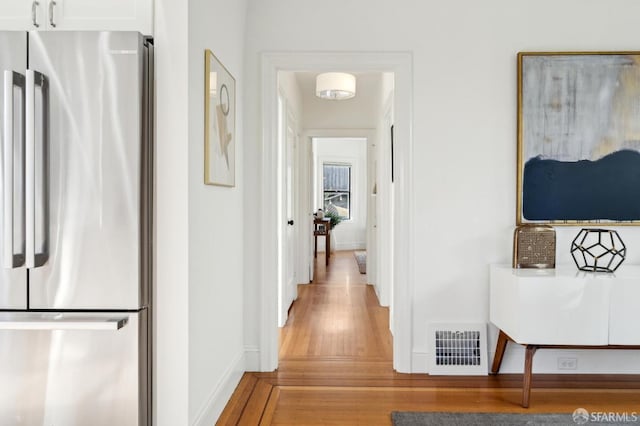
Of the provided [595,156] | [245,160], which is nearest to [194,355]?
[245,160]

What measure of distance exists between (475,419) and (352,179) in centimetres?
878

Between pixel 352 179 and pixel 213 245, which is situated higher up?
pixel 352 179

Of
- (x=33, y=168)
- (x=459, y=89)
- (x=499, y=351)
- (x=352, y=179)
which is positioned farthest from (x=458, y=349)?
(x=352, y=179)

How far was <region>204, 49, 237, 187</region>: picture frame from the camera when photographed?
220 cm

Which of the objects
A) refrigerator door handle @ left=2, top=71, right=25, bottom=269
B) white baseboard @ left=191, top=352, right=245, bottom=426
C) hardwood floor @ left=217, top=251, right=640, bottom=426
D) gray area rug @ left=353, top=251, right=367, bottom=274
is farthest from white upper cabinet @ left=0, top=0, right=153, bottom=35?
gray area rug @ left=353, top=251, right=367, bottom=274

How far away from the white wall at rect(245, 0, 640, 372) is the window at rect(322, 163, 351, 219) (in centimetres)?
767

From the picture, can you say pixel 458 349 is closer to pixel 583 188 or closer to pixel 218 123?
pixel 583 188

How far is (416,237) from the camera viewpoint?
2990 mm

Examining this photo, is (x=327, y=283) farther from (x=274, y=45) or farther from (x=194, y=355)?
(x=194, y=355)

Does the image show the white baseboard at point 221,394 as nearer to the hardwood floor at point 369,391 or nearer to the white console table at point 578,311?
the hardwood floor at point 369,391

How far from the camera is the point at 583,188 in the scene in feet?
9.59

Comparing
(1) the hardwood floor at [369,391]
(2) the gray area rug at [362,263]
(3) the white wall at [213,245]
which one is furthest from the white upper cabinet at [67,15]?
(2) the gray area rug at [362,263]

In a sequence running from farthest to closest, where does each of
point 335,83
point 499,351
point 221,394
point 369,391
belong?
point 335,83 → point 499,351 → point 369,391 → point 221,394

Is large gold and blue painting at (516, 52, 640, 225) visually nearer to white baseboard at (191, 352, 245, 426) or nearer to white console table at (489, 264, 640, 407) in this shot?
white console table at (489, 264, 640, 407)
